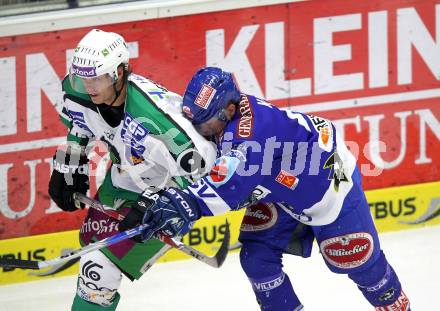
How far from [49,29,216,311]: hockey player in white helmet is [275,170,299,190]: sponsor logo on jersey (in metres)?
0.33

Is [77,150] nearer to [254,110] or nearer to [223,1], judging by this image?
[254,110]

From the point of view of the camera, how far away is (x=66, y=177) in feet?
19.9

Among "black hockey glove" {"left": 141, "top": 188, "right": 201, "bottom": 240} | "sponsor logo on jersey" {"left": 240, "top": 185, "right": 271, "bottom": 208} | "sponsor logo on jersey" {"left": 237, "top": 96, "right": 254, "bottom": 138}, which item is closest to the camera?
"black hockey glove" {"left": 141, "top": 188, "right": 201, "bottom": 240}

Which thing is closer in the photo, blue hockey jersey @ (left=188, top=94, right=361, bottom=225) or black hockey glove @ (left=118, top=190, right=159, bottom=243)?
blue hockey jersey @ (left=188, top=94, right=361, bottom=225)

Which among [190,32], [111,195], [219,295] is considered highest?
[190,32]

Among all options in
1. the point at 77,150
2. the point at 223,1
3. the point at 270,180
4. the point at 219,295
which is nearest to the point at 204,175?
the point at 270,180

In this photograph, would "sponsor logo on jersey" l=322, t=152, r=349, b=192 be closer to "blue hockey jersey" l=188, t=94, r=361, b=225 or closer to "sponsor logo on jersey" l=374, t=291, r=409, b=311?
"blue hockey jersey" l=188, t=94, r=361, b=225

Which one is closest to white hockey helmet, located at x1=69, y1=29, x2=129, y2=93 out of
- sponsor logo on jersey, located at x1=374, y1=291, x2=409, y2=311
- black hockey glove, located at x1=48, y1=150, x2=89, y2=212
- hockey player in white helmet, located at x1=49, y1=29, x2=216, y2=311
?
hockey player in white helmet, located at x1=49, y1=29, x2=216, y2=311

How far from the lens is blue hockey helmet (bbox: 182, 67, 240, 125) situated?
5.19 metres

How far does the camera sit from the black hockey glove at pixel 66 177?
6.03 meters

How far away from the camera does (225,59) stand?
732 centimetres

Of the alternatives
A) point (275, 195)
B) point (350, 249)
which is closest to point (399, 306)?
point (350, 249)

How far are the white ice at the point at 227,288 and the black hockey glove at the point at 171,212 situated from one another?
1.68 meters

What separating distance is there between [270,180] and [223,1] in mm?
2152
